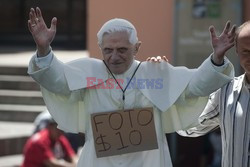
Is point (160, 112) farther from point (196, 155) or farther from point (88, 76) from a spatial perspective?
point (196, 155)

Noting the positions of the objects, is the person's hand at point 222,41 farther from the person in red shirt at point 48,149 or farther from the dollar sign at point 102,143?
the person in red shirt at point 48,149

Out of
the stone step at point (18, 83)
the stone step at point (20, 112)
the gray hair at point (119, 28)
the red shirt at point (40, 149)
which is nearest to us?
the gray hair at point (119, 28)

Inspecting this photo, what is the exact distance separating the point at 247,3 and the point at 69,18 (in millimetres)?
6894

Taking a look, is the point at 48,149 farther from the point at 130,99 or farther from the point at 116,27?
the point at 116,27

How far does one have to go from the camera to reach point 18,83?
36.4 ft

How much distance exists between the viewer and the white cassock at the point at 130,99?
13.6 ft

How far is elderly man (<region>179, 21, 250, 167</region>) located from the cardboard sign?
0.40 meters

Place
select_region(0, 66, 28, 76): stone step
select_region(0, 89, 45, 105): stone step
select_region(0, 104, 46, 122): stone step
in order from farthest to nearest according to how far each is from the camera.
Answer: select_region(0, 66, 28, 76): stone step, select_region(0, 89, 45, 105): stone step, select_region(0, 104, 46, 122): stone step

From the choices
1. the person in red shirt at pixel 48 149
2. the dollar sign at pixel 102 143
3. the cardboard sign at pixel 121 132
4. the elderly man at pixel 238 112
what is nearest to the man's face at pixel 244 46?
the elderly man at pixel 238 112

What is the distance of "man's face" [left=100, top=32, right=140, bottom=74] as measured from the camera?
405 centimetres

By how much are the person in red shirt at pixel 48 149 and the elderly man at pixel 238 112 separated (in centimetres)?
348

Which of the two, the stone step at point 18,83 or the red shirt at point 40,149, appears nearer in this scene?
the red shirt at point 40,149

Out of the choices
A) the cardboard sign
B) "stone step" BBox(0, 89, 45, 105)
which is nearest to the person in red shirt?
"stone step" BBox(0, 89, 45, 105)

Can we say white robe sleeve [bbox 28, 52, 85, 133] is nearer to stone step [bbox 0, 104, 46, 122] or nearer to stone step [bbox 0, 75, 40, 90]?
stone step [bbox 0, 104, 46, 122]
